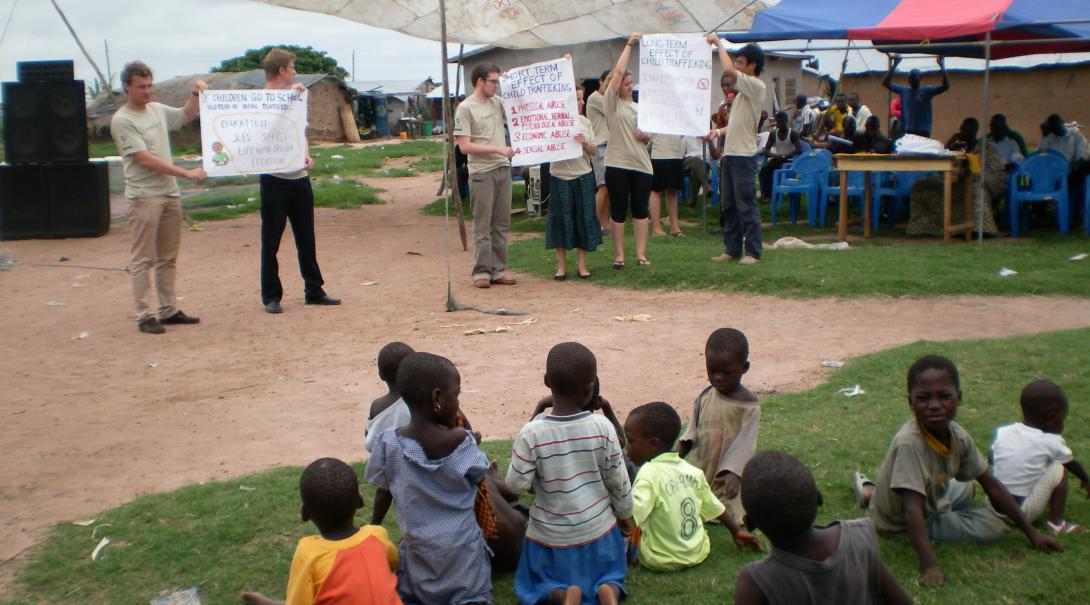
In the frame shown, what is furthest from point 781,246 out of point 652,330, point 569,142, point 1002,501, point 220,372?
point 1002,501

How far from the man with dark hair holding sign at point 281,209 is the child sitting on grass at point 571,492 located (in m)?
5.72

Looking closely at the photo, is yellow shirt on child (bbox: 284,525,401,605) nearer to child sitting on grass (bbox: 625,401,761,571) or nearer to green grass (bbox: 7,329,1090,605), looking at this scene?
green grass (bbox: 7,329,1090,605)

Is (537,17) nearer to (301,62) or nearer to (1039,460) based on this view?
(1039,460)

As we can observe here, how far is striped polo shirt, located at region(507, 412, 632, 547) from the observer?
3.50 meters

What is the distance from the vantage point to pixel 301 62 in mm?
61719

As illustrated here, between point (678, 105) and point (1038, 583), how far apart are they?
700 cm

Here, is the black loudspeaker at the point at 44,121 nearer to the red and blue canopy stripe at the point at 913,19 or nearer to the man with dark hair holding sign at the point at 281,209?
the man with dark hair holding sign at the point at 281,209

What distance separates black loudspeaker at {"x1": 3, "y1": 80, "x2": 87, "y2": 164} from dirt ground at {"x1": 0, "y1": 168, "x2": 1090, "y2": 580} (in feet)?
11.5

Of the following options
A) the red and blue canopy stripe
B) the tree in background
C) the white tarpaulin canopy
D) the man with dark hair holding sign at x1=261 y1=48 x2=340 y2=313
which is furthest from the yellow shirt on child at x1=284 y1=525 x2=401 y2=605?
the tree in background

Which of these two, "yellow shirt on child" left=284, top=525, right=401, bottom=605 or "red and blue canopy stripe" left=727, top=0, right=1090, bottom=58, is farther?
"red and blue canopy stripe" left=727, top=0, right=1090, bottom=58

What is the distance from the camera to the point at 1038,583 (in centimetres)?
352

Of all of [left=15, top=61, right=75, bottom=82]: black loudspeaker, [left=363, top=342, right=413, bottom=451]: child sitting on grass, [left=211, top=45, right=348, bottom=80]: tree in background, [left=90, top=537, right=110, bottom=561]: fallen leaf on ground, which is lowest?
[left=90, top=537, right=110, bottom=561]: fallen leaf on ground

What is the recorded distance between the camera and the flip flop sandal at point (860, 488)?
4238 mm

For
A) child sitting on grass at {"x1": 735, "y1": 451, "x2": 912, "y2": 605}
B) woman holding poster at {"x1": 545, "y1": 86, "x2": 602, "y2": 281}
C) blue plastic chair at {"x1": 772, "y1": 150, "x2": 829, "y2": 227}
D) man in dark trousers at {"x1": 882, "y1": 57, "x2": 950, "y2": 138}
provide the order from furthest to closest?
man in dark trousers at {"x1": 882, "y1": 57, "x2": 950, "y2": 138} → blue plastic chair at {"x1": 772, "y1": 150, "x2": 829, "y2": 227} → woman holding poster at {"x1": 545, "y1": 86, "x2": 602, "y2": 281} → child sitting on grass at {"x1": 735, "y1": 451, "x2": 912, "y2": 605}
